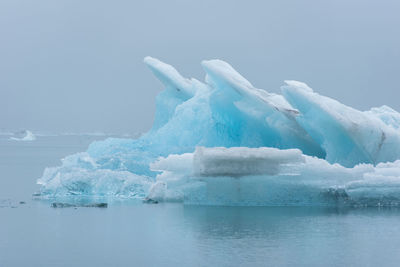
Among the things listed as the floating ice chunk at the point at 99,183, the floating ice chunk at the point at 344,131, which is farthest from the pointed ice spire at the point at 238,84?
the floating ice chunk at the point at 99,183

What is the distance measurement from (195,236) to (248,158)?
243 centimetres

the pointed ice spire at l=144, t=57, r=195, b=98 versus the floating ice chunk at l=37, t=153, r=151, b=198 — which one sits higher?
the pointed ice spire at l=144, t=57, r=195, b=98

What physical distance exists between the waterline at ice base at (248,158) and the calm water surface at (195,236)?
13.8 inches

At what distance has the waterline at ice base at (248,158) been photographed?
15203 millimetres

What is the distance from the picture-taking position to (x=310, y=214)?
49.9 ft

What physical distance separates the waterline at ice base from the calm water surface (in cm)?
35

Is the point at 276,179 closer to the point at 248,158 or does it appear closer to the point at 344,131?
the point at 248,158

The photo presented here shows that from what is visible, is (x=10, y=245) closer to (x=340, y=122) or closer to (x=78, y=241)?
(x=78, y=241)

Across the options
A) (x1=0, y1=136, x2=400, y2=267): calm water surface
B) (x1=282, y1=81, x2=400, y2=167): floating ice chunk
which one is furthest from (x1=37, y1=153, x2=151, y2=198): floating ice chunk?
(x1=282, y1=81, x2=400, y2=167): floating ice chunk

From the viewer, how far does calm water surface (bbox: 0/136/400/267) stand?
1127 centimetres

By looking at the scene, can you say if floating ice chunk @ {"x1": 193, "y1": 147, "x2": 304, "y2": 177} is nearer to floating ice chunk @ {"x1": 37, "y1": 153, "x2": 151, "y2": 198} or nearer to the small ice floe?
the small ice floe

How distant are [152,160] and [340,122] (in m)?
5.23

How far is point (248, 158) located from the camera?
14.9 metres

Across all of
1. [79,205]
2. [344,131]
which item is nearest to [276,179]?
[344,131]
